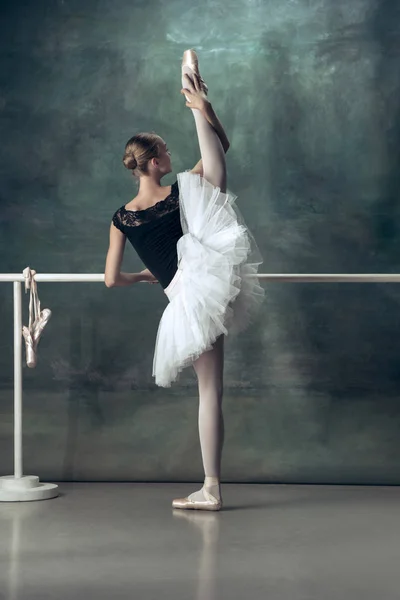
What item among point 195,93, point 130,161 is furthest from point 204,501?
point 195,93

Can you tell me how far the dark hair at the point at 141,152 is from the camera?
344cm

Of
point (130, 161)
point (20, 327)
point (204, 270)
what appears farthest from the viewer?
point (20, 327)

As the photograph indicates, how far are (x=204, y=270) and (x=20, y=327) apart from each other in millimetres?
924

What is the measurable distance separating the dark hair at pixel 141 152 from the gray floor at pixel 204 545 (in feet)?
3.95

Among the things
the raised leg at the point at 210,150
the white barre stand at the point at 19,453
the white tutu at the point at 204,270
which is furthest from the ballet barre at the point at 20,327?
the raised leg at the point at 210,150

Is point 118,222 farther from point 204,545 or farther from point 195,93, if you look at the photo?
point 204,545

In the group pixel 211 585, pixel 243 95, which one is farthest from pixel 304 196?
pixel 211 585

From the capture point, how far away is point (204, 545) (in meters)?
2.91

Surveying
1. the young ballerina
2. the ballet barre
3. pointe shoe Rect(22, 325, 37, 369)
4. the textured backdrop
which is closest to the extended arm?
the young ballerina

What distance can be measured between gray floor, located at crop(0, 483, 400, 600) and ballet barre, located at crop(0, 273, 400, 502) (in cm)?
7

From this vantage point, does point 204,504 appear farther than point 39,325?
No

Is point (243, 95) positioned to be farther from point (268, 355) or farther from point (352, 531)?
point (352, 531)

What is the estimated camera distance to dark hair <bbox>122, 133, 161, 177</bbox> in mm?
3441

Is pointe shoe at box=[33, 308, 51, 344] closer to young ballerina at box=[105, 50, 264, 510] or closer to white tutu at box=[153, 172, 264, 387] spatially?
young ballerina at box=[105, 50, 264, 510]
